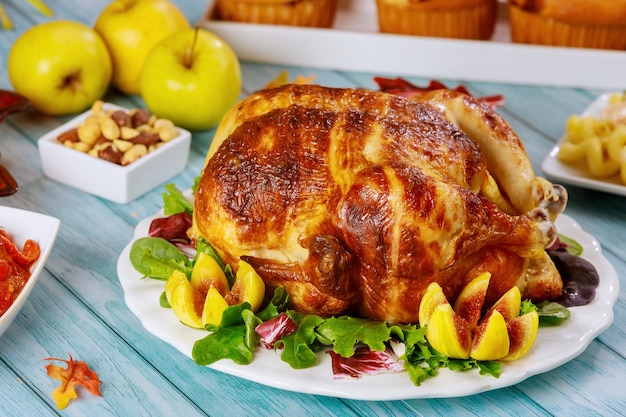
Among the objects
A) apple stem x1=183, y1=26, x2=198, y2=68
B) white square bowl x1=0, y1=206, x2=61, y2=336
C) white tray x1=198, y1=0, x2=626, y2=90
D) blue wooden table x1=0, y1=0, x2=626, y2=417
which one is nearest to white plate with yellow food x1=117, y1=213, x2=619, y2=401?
blue wooden table x1=0, y1=0, x2=626, y2=417

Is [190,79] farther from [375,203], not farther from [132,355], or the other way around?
[375,203]

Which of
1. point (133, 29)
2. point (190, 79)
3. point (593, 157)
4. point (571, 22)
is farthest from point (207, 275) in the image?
point (571, 22)

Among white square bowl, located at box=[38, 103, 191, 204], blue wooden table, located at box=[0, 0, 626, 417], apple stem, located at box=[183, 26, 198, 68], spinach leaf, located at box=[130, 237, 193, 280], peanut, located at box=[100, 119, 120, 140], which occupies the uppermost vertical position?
apple stem, located at box=[183, 26, 198, 68]

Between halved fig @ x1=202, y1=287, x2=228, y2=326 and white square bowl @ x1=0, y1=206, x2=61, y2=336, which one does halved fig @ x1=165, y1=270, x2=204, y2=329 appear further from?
white square bowl @ x1=0, y1=206, x2=61, y2=336

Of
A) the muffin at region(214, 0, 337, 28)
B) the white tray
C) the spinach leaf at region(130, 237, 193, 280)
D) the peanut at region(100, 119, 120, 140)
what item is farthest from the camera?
the muffin at region(214, 0, 337, 28)

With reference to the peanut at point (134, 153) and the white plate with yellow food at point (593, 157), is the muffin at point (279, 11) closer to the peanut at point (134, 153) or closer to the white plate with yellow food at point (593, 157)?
the peanut at point (134, 153)

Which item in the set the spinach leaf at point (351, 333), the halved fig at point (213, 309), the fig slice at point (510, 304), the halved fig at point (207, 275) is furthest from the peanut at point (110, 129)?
the fig slice at point (510, 304)
